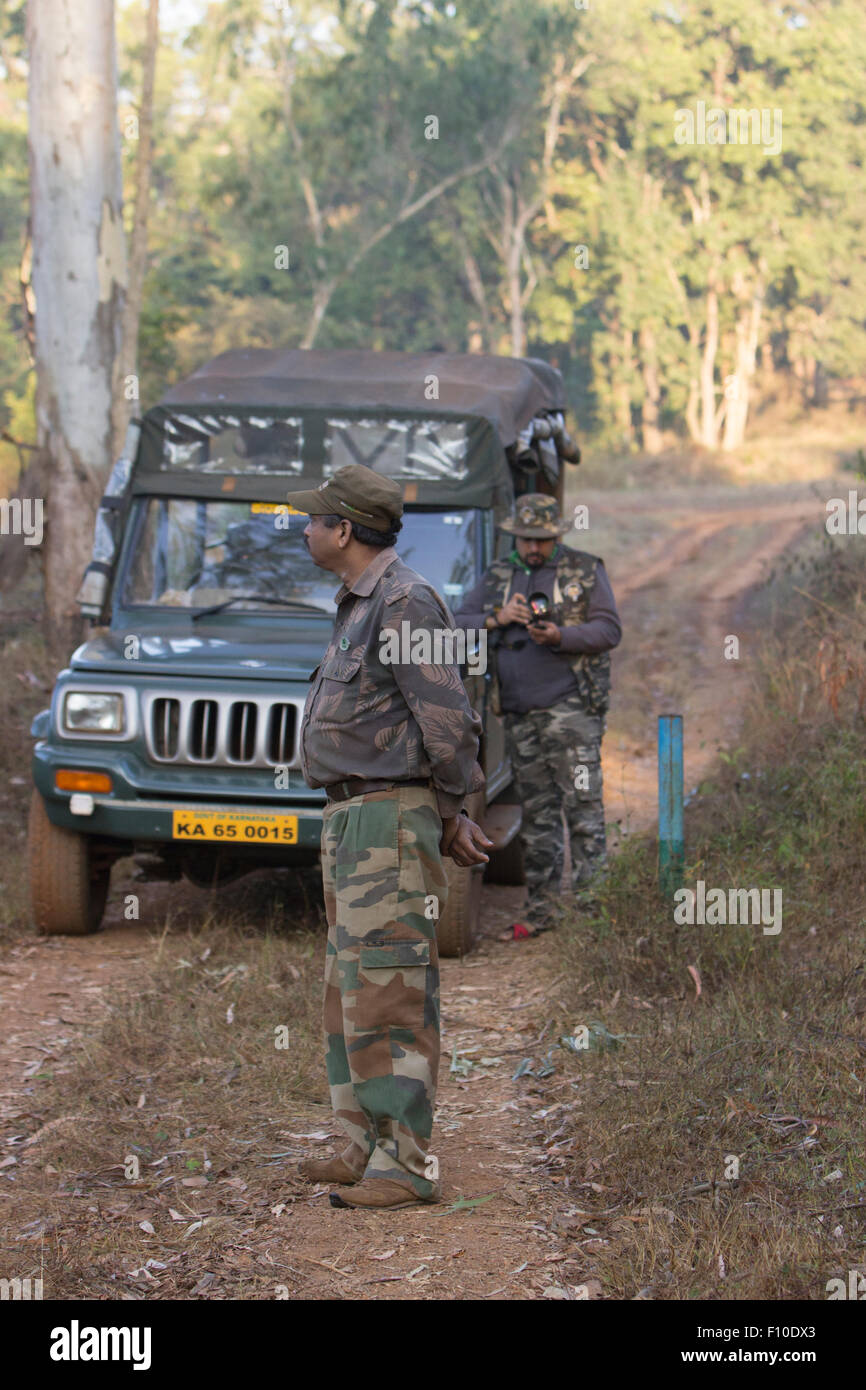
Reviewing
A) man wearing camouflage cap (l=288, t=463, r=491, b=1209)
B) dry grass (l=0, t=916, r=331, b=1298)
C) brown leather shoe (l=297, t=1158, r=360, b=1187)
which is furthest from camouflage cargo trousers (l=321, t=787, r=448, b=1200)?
dry grass (l=0, t=916, r=331, b=1298)

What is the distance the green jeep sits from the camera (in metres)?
6.41

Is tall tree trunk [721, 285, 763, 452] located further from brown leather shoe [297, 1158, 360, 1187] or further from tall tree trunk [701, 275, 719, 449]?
brown leather shoe [297, 1158, 360, 1187]

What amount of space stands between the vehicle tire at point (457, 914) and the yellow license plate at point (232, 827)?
680mm

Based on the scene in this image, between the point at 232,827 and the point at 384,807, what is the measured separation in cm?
250

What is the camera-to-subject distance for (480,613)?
22.5 ft

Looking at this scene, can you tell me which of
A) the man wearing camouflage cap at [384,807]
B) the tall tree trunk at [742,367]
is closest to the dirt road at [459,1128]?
the man wearing camouflage cap at [384,807]

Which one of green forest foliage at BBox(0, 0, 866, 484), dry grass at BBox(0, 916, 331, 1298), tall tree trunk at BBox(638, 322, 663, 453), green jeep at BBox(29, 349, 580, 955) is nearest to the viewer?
dry grass at BBox(0, 916, 331, 1298)

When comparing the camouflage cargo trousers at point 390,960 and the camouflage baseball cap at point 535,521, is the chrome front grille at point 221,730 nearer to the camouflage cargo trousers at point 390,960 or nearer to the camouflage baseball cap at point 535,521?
the camouflage baseball cap at point 535,521

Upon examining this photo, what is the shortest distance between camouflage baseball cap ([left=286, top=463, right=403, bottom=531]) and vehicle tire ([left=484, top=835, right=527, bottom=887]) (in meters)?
4.41

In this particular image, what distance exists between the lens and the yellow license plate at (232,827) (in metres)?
6.31

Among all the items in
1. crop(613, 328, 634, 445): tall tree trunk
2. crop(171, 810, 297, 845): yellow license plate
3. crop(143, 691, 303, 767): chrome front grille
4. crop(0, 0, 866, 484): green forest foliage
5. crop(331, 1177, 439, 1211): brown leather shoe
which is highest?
crop(0, 0, 866, 484): green forest foliage

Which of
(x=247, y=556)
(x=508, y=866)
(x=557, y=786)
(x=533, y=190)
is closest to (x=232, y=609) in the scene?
(x=247, y=556)

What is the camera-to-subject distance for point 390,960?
3.96 m

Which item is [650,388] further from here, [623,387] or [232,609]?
[232,609]
